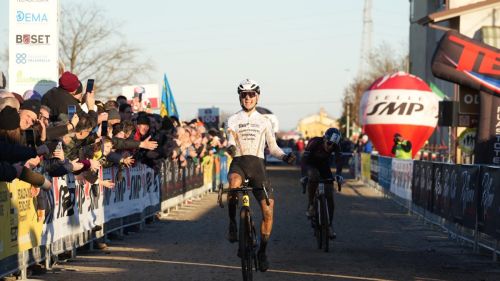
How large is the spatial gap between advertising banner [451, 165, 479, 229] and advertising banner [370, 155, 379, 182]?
20909mm

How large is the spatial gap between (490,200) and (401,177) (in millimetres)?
13586

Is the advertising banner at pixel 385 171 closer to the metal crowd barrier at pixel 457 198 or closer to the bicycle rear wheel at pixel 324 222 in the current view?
the metal crowd barrier at pixel 457 198

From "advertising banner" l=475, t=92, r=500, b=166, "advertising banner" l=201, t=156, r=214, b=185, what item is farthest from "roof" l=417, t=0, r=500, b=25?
"advertising banner" l=475, t=92, r=500, b=166

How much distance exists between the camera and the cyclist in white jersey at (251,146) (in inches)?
544

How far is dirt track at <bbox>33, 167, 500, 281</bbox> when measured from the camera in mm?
14250

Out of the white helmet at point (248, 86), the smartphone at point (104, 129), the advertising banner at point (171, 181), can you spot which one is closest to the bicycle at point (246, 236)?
the white helmet at point (248, 86)

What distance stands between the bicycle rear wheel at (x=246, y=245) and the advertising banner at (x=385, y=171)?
70.1 ft

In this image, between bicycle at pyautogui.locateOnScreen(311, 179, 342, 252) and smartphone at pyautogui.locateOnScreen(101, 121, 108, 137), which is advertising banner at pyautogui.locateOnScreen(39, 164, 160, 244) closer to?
smartphone at pyautogui.locateOnScreen(101, 121, 108, 137)

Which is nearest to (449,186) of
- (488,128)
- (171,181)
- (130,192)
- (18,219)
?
(130,192)

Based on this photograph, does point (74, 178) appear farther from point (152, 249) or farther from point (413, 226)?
point (413, 226)

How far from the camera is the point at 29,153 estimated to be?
36.1 ft

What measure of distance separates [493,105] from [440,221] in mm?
9085

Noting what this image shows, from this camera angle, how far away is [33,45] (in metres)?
18.2

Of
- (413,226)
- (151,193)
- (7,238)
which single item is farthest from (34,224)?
(413,226)
